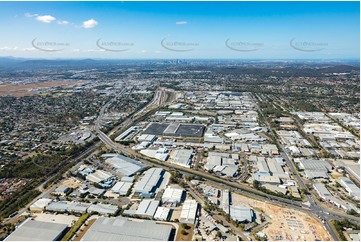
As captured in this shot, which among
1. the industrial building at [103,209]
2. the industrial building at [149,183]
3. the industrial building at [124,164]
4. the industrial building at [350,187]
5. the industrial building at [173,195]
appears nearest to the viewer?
the industrial building at [103,209]

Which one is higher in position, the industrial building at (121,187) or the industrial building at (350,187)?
the industrial building at (121,187)

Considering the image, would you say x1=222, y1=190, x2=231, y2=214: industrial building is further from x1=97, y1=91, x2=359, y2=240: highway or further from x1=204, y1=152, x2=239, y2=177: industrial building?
x1=204, y1=152, x2=239, y2=177: industrial building

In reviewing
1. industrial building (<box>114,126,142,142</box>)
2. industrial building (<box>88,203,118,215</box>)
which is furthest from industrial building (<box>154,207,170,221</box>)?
industrial building (<box>114,126,142,142</box>)

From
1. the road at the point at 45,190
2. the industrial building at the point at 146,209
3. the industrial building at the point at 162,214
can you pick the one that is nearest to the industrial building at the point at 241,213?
the industrial building at the point at 162,214

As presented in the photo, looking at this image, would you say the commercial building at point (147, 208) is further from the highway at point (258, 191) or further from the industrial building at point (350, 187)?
the industrial building at point (350, 187)

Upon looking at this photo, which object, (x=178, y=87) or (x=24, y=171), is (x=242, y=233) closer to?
(x=24, y=171)

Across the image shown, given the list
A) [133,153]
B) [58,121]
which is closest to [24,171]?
[133,153]

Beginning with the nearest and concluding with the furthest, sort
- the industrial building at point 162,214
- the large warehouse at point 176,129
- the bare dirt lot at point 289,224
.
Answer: the bare dirt lot at point 289,224 < the industrial building at point 162,214 < the large warehouse at point 176,129
